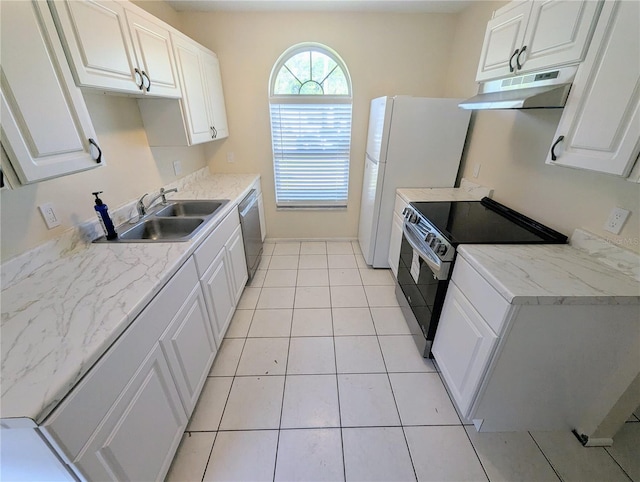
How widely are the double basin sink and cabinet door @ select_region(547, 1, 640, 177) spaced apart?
1976 millimetres

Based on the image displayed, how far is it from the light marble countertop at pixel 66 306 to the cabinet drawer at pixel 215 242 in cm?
8

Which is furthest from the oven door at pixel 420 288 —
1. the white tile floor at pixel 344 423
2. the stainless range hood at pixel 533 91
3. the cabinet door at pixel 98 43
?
the cabinet door at pixel 98 43

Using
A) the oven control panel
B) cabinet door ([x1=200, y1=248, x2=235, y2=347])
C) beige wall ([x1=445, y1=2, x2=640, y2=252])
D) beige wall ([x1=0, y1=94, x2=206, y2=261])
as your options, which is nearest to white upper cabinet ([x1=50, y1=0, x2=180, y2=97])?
beige wall ([x1=0, y1=94, x2=206, y2=261])

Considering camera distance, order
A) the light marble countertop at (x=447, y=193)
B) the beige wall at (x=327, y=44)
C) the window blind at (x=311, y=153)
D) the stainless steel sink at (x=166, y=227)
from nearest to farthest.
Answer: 1. the stainless steel sink at (x=166, y=227)
2. the light marble countertop at (x=447, y=193)
3. the beige wall at (x=327, y=44)
4. the window blind at (x=311, y=153)

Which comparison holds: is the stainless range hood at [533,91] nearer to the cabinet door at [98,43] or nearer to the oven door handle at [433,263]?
the oven door handle at [433,263]

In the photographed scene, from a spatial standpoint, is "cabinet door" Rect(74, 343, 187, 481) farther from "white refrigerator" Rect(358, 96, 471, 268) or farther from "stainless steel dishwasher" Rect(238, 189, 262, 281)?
"white refrigerator" Rect(358, 96, 471, 268)

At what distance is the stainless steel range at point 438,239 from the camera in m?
1.55

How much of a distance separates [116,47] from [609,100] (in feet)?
7.42

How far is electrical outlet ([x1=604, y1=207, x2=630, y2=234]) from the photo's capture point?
4.09 ft

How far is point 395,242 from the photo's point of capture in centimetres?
259

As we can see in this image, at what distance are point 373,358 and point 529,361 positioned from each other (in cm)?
95

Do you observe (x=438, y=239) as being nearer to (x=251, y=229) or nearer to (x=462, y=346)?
(x=462, y=346)

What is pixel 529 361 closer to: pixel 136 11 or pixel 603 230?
pixel 603 230

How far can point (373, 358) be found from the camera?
192 centimetres
